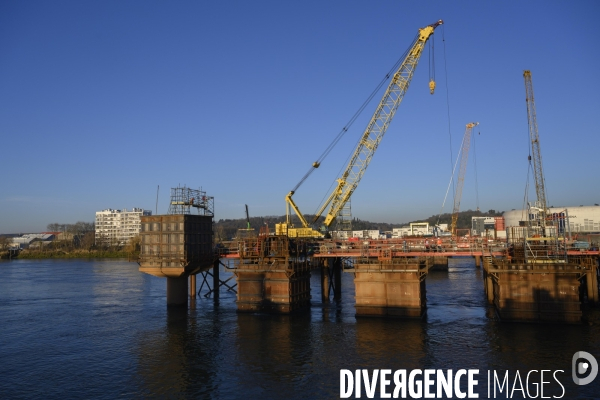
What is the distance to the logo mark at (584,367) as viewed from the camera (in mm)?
23938

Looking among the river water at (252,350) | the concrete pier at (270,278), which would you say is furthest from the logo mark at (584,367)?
the concrete pier at (270,278)

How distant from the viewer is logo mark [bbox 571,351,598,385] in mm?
23938

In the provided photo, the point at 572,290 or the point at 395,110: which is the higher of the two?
the point at 395,110

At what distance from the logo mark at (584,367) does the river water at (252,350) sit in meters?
0.36

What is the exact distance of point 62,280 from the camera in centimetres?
7644

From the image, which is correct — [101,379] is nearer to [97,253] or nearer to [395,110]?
[395,110]

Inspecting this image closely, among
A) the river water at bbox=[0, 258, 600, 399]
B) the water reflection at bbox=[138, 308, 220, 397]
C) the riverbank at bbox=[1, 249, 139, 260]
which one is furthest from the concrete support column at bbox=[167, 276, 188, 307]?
the riverbank at bbox=[1, 249, 139, 260]

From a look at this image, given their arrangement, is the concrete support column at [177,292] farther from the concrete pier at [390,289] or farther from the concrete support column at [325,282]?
the concrete pier at [390,289]

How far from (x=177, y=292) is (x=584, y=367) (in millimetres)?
33187

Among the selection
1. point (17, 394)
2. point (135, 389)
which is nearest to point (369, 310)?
point (135, 389)

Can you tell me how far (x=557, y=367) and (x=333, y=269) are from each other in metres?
29.4

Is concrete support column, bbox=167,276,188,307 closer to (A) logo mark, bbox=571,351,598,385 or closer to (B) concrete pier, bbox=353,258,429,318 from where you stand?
(B) concrete pier, bbox=353,258,429,318

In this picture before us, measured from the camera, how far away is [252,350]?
1174 inches

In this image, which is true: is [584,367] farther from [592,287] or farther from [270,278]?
[270,278]
